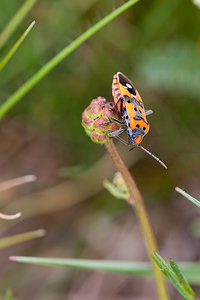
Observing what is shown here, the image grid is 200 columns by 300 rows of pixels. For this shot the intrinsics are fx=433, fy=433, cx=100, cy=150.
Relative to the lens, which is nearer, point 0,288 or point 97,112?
point 97,112

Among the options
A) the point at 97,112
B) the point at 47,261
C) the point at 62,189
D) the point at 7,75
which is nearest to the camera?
the point at 97,112

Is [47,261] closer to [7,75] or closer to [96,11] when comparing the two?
[7,75]

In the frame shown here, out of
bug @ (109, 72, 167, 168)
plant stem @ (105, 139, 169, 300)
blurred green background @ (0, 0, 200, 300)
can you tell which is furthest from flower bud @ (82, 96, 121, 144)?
blurred green background @ (0, 0, 200, 300)

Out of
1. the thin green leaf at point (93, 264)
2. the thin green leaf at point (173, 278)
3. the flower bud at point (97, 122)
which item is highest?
the flower bud at point (97, 122)

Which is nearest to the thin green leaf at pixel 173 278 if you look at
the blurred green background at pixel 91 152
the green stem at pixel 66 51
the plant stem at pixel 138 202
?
the plant stem at pixel 138 202

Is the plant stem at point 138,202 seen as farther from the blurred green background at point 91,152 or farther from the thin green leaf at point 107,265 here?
the blurred green background at point 91,152

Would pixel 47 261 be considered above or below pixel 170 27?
below

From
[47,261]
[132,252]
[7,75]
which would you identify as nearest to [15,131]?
[7,75]

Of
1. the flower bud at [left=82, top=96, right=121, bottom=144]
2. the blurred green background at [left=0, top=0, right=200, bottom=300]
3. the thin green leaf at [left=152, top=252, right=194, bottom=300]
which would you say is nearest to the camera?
the thin green leaf at [left=152, top=252, right=194, bottom=300]

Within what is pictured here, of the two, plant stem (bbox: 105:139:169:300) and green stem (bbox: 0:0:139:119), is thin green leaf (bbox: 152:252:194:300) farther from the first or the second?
green stem (bbox: 0:0:139:119)
